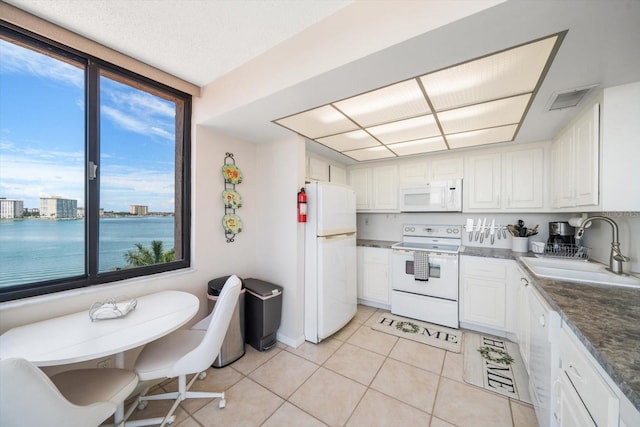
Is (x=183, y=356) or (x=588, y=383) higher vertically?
(x=588, y=383)

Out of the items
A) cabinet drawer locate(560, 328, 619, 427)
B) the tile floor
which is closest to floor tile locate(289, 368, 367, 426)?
the tile floor

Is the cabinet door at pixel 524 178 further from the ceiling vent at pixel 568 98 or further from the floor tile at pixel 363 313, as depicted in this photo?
the floor tile at pixel 363 313

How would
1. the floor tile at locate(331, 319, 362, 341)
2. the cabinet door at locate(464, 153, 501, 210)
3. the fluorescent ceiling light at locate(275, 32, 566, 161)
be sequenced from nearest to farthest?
the fluorescent ceiling light at locate(275, 32, 566, 161)
the floor tile at locate(331, 319, 362, 341)
the cabinet door at locate(464, 153, 501, 210)

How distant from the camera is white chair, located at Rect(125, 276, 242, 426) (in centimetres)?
136

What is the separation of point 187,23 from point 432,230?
3.52m

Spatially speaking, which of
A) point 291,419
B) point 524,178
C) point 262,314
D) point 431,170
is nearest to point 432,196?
point 431,170

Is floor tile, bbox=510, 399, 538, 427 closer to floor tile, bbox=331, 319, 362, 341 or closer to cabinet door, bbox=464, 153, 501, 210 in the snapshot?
floor tile, bbox=331, 319, 362, 341

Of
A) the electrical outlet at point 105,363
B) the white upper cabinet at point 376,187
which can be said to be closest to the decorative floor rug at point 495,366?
the white upper cabinet at point 376,187

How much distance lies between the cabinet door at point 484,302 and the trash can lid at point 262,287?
87.2 inches

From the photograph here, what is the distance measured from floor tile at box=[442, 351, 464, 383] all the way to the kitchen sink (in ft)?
3.49

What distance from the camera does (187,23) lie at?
4.63 feet

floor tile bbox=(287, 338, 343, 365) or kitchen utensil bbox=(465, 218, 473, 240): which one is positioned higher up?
kitchen utensil bbox=(465, 218, 473, 240)

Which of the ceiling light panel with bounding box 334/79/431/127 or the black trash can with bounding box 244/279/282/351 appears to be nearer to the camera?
the ceiling light panel with bounding box 334/79/431/127

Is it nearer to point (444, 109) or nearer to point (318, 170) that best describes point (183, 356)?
point (318, 170)
